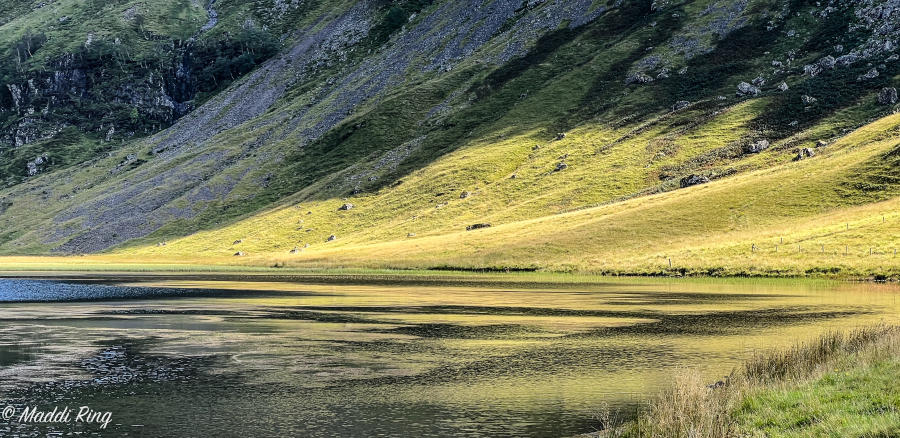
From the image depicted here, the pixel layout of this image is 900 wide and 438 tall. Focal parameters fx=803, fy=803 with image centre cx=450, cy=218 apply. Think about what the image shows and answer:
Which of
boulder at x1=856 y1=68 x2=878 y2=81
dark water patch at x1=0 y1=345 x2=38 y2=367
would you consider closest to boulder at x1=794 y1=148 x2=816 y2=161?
boulder at x1=856 y1=68 x2=878 y2=81

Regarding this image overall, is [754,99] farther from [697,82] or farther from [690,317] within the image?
[690,317]

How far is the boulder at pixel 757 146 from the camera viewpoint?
493 ft

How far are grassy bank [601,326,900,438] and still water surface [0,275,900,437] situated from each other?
2.85 metres

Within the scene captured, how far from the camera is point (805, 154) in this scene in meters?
137

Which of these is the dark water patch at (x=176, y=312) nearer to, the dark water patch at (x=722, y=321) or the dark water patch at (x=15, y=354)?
the dark water patch at (x=15, y=354)

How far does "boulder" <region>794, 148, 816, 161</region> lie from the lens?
136 meters

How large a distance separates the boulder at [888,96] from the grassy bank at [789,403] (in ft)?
486

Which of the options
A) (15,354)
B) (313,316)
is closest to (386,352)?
(15,354)

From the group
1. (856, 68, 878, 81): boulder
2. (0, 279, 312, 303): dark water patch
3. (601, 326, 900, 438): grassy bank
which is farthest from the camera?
(856, 68, 878, 81): boulder

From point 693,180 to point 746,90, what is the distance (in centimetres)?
5140

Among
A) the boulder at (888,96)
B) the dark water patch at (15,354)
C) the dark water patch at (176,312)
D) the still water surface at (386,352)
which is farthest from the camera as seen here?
the boulder at (888,96)

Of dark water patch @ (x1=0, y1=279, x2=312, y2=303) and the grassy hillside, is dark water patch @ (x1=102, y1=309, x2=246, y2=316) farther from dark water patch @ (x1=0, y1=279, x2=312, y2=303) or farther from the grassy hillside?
the grassy hillside

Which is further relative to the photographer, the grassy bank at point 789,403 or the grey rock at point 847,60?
the grey rock at point 847,60

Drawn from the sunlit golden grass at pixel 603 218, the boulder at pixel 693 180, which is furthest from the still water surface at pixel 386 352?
the boulder at pixel 693 180
